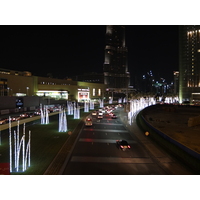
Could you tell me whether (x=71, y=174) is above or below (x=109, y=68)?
below

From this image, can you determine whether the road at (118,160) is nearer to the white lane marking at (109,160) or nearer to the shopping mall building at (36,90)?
the white lane marking at (109,160)

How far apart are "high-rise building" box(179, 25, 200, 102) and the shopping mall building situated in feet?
194

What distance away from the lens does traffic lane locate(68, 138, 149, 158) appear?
72.7 feet

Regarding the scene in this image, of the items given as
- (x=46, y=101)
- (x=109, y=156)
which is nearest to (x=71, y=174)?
(x=109, y=156)

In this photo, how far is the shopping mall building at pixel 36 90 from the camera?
239 feet

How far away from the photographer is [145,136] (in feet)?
108

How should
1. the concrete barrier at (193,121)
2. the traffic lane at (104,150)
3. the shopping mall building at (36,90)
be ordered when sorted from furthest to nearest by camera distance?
the shopping mall building at (36,90) < the concrete barrier at (193,121) < the traffic lane at (104,150)

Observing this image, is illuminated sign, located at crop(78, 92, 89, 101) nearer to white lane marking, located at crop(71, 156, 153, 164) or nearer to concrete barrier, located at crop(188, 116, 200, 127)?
concrete barrier, located at crop(188, 116, 200, 127)

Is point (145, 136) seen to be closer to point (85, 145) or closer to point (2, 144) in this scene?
point (85, 145)

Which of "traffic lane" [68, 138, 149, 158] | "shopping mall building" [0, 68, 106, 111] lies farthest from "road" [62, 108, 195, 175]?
"shopping mall building" [0, 68, 106, 111]

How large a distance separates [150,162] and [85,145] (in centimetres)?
915

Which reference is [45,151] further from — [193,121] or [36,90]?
[36,90]

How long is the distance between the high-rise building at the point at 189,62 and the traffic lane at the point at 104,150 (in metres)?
116

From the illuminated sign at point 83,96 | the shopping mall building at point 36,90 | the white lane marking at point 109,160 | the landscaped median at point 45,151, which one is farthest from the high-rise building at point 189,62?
the white lane marking at point 109,160
